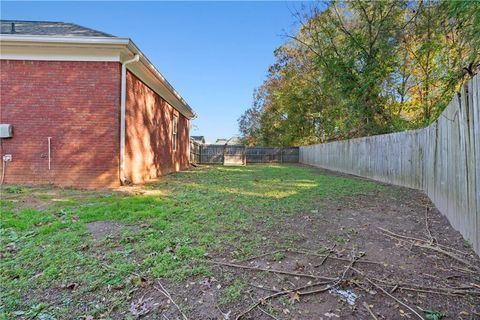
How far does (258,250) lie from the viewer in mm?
2922

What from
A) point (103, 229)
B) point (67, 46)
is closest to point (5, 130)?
point (67, 46)

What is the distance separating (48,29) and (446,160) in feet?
31.1

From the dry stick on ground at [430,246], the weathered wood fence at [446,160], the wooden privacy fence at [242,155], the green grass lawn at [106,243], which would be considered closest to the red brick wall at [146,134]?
the green grass lawn at [106,243]

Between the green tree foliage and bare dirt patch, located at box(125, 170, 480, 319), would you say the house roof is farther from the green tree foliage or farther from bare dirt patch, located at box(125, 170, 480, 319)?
the green tree foliage

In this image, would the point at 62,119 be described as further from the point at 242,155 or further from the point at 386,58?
the point at 242,155

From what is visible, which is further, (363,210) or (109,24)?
(109,24)

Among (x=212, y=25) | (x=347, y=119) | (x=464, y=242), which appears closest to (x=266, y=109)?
(x=347, y=119)

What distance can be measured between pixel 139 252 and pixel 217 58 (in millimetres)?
17017

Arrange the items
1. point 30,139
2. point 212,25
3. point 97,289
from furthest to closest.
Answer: point 212,25 < point 30,139 < point 97,289

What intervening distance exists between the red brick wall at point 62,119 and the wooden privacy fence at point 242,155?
Answer: 51.9 feet

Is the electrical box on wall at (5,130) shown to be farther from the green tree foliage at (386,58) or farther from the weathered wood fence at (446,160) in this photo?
the green tree foliage at (386,58)

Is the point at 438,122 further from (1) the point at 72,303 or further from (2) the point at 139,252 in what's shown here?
(1) the point at 72,303

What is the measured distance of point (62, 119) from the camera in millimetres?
6488

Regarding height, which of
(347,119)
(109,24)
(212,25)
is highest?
(212,25)
